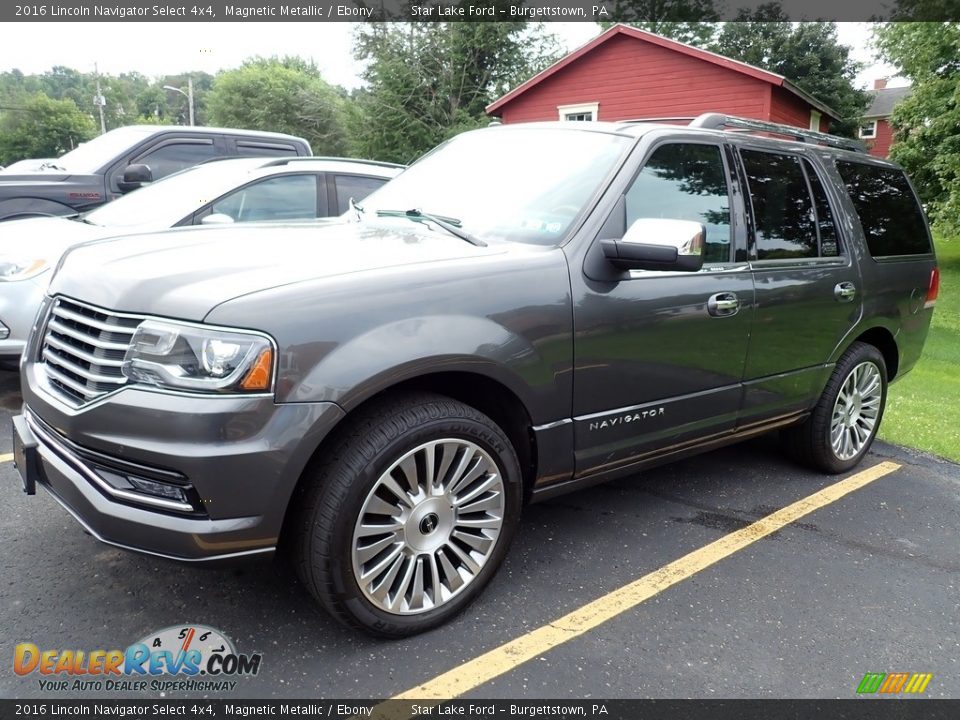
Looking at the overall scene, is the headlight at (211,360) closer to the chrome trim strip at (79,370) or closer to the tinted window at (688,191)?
the chrome trim strip at (79,370)

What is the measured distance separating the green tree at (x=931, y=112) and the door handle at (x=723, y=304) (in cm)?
1593

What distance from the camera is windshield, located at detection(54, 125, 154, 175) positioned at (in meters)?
7.49

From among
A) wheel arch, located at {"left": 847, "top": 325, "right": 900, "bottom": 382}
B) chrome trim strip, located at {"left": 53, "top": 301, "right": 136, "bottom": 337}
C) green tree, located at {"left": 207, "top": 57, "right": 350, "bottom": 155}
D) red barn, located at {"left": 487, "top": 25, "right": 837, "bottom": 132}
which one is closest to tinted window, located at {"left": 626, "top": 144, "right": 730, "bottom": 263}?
wheel arch, located at {"left": 847, "top": 325, "right": 900, "bottom": 382}

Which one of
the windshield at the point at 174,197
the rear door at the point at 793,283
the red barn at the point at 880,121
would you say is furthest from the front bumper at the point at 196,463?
the red barn at the point at 880,121

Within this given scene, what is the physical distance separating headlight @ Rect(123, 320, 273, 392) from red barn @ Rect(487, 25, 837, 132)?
17624mm

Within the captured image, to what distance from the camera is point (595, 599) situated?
2.97 meters

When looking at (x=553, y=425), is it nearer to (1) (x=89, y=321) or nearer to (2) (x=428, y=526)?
(2) (x=428, y=526)

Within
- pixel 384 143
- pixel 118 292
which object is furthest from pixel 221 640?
pixel 384 143

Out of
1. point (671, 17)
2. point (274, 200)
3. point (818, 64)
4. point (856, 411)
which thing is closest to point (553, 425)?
point (856, 411)

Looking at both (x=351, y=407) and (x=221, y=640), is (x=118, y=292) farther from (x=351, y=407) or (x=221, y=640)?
(x=221, y=640)

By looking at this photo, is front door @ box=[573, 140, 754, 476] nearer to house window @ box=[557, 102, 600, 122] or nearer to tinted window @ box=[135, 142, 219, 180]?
tinted window @ box=[135, 142, 219, 180]

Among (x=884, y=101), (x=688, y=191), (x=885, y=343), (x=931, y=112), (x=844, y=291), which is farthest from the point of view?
(x=884, y=101)

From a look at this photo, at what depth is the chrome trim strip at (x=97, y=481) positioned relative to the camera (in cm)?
217

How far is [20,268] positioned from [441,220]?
3.14 meters
